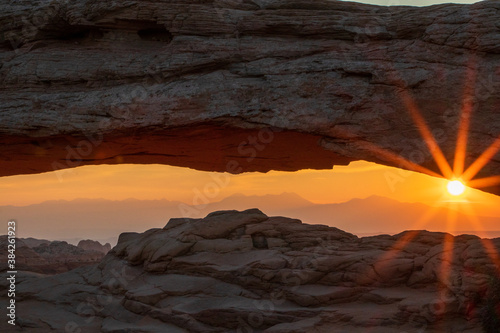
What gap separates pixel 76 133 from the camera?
853 inches

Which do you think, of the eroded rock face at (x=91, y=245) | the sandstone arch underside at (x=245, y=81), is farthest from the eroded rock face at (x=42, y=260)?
the eroded rock face at (x=91, y=245)

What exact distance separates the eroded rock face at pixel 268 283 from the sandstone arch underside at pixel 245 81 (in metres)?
3.24

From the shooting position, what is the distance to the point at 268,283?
20703 millimetres

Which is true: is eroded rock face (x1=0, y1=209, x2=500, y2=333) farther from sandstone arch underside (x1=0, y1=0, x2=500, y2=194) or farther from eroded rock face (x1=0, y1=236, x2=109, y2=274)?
eroded rock face (x1=0, y1=236, x2=109, y2=274)

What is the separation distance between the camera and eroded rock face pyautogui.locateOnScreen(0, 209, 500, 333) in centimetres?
1875

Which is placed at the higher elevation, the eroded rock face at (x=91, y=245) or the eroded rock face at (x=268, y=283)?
the eroded rock face at (x=91, y=245)

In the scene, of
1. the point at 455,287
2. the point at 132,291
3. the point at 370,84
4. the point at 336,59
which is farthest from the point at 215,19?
the point at 455,287

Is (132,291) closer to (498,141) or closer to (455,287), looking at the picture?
(455,287)

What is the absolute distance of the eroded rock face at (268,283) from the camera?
738 inches
